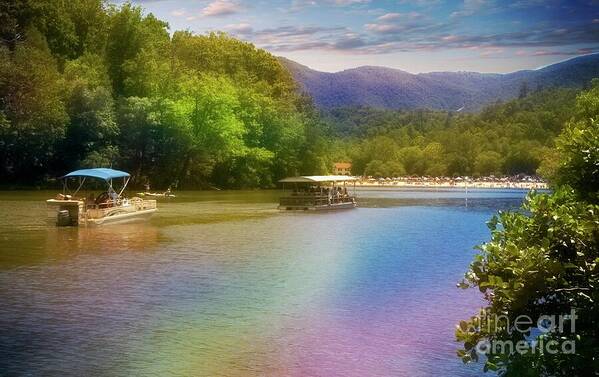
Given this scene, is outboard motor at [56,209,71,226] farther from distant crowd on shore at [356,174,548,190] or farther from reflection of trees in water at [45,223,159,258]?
distant crowd on shore at [356,174,548,190]

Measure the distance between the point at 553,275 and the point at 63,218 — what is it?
115 feet

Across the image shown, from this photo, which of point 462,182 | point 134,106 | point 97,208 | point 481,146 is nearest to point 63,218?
point 97,208

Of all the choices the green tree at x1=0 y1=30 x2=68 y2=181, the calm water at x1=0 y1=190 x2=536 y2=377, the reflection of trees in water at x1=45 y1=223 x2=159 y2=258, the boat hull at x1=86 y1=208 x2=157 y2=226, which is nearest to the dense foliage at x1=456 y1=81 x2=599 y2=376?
the calm water at x1=0 y1=190 x2=536 y2=377

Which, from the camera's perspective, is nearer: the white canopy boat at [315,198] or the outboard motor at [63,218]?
the outboard motor at [63,218]

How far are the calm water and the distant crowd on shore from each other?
10650 cm

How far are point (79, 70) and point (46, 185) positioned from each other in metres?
12.7

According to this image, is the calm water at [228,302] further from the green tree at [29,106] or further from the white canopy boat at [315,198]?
the green tree at [29,106]

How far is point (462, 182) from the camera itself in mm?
155500

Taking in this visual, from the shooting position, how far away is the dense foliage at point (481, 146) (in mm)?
164250

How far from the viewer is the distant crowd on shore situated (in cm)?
14162

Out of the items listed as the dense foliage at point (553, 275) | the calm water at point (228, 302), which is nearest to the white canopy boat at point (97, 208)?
the calm water at point (228, 302)

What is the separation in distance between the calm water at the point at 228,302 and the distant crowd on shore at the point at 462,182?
106503 mm

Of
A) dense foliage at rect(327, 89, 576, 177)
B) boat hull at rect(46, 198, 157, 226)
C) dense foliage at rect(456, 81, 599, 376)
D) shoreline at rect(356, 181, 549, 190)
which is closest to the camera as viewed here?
dense foliage at rect(456, 81, 599, 376)

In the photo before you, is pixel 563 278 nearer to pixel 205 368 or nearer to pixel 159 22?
pixel 205 368
